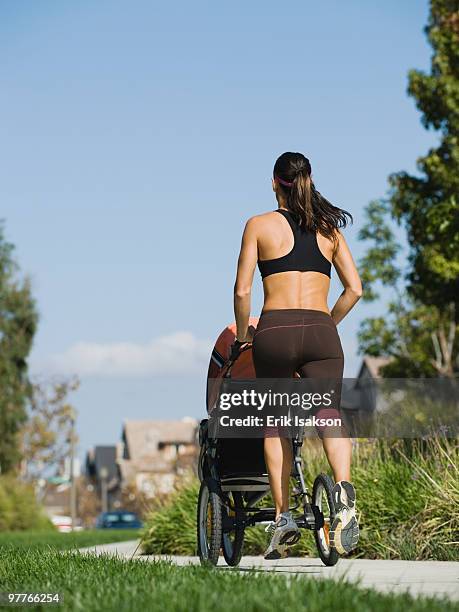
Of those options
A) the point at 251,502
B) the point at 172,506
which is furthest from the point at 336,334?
the point at 172,506

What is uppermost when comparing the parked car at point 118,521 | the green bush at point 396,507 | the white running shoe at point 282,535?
the parked car at point 118,521

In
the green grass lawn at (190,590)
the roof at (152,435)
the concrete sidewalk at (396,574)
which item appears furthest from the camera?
the roof at (152,435)

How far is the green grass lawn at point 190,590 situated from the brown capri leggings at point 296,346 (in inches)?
48.7

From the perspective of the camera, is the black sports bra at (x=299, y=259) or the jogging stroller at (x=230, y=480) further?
the jogging stroller at (x=230, y=480)

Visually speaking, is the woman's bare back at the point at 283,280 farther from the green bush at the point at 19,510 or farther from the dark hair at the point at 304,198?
the green bush at the point at 19,510

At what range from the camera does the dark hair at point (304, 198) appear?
679cm

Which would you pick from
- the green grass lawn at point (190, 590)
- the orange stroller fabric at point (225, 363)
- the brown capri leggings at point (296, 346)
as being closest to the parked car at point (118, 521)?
the orange stroller fabric at point (225, 363)

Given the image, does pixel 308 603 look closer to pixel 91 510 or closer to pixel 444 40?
pixel 444 40

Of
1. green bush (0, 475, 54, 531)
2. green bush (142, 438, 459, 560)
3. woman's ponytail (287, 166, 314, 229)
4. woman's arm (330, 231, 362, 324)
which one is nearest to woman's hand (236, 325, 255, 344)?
woman's arm (330, 231, 362, 324)

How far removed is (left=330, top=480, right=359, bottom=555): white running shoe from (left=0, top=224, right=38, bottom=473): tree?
162 feet

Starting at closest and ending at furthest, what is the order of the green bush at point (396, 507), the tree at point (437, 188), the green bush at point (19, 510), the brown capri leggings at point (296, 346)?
the brown capri leggings at point (296, 346), the green bush at point (396, 507), the tree at point (437, 188), the green bush at point (19, 510)

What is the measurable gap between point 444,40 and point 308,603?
22724 mm

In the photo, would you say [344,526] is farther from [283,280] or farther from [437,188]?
[437,188]

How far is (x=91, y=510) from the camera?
3349 inches
